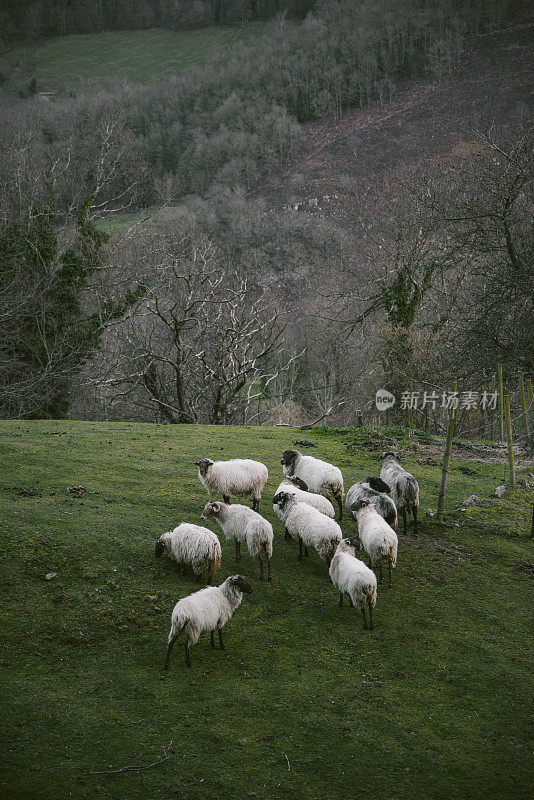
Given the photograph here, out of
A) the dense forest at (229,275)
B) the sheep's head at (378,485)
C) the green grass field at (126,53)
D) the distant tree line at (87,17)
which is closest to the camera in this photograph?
the sheep's head at (378,485)

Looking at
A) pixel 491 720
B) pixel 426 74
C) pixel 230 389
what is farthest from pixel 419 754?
pixel 426 74

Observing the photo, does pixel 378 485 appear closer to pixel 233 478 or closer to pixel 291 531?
pixel 291 531

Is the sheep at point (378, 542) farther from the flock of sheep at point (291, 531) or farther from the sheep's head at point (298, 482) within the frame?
the sheep's head at point (298, 482)

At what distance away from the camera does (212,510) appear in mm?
10422

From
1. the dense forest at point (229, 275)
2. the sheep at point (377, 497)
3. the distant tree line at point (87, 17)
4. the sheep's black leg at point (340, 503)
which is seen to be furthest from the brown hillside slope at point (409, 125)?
the distant tree line at point (87, 17)

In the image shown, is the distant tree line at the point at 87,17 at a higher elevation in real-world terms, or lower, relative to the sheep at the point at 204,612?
higher

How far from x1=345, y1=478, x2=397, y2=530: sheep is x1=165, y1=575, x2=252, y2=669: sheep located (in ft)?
13.1

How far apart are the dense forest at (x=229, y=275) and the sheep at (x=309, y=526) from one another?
1368 centimetres

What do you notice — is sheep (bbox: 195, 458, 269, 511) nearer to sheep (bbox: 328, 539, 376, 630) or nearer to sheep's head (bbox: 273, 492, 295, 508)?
sheep's head (bbox: 273, 492, 295, 508)

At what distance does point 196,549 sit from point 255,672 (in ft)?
7.88

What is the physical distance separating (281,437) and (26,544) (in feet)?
42.2

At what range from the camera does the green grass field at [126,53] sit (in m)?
150

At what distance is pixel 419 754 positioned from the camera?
6477mm

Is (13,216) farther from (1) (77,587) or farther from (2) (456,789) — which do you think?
(2) (456,789)
